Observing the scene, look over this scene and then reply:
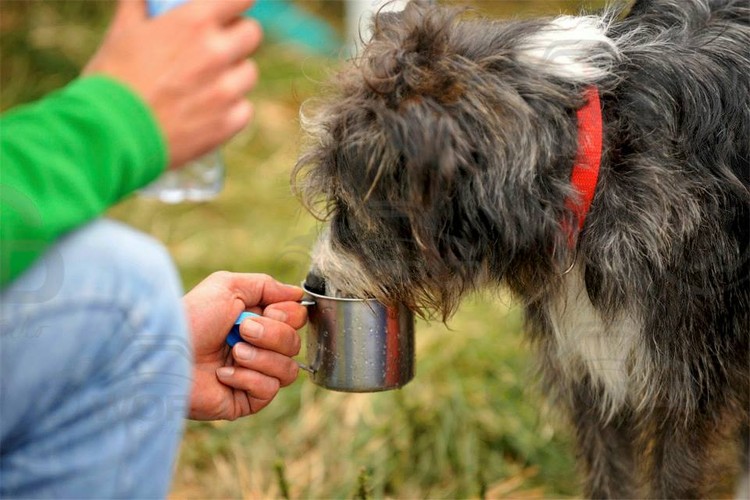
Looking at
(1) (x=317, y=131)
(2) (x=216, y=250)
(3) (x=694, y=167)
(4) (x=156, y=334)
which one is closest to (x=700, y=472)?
(3) (x=694, y=167)

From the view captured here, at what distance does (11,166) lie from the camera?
146 cm

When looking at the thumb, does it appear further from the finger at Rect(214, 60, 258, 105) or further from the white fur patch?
the white fur patch

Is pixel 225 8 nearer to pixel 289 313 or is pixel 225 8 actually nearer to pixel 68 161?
pixel 68 161

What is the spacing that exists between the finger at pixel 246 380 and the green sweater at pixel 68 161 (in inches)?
30.2

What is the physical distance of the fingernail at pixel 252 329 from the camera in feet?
7.21

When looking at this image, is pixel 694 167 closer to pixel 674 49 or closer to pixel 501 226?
pixel 674 49

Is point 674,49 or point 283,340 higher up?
point 674,49

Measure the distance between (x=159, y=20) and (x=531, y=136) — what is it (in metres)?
0.83

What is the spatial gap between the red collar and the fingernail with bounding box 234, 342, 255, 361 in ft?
2.51

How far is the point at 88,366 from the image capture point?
149 centimetres

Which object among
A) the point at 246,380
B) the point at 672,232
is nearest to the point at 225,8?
the point at 246,380

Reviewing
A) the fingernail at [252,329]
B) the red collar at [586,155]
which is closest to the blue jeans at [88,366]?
the fingernail at [252,329]

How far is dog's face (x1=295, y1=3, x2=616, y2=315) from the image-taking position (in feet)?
6.63

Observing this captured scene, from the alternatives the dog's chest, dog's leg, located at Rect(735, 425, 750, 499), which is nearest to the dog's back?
the dog's chest
